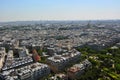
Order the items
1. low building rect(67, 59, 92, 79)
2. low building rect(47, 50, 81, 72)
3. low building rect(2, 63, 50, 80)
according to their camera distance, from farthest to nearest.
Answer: low building rect(47, 50, 81, 72) → low building rect(67, 59, 92, 79) → low building rect(2, 63, 50, 80)

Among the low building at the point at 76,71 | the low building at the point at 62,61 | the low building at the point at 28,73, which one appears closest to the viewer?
Result: the low building at the point at 28,73

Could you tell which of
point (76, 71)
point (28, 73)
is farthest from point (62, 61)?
point (28, 73)

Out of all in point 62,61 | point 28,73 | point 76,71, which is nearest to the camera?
point 28,73

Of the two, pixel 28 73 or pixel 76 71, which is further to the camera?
pixel 76 71

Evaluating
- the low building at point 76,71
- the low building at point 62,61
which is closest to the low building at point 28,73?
the low building at point 62,61

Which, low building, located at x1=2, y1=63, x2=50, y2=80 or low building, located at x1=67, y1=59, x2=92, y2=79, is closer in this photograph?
low building, located at x1=2, y1=63, x2=50, y2=80

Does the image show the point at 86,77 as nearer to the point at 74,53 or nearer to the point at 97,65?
the point at 97,65

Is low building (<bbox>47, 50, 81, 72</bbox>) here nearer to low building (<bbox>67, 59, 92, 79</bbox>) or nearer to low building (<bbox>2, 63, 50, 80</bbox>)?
low building (<bbox>2, 63, 50, 80</bbox>)

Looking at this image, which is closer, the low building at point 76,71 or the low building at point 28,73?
the low building at point 28,73

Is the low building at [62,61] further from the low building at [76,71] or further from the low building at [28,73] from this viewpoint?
the low building at [76,71]

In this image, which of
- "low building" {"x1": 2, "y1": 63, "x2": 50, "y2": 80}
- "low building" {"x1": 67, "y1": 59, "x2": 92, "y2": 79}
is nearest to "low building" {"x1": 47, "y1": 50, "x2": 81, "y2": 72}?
"low building" {"x1": 2, "y1": 63, "x2": 50, "y2": 80}

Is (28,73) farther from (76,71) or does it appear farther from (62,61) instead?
(62,61)
